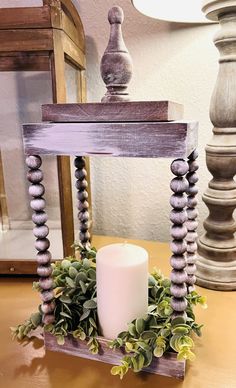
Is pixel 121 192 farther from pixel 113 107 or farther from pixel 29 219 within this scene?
pixel 113 107

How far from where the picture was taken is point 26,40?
484 millimetres

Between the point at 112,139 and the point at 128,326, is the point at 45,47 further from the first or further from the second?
the point at 128,326

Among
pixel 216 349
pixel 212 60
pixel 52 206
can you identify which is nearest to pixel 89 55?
pixel 212 60

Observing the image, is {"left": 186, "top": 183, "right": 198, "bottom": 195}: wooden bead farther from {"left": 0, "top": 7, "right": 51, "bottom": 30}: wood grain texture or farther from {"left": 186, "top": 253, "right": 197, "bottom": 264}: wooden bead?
{"left": 0, "top": 7, "right": 51, "bottom": 30}: wood grain texture

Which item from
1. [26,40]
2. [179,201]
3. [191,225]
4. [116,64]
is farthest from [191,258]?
[26,40]

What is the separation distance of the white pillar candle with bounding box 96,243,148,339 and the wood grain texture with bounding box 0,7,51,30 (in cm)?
32

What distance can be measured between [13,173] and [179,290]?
38 centimetres

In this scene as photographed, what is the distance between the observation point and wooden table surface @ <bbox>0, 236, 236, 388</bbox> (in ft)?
1.18

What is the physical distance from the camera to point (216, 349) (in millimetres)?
410


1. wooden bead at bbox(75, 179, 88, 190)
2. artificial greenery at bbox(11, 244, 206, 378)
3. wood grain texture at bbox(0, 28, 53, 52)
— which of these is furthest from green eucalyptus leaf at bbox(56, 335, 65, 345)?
wood grain texture at bbox(0, 28, 53, 52)

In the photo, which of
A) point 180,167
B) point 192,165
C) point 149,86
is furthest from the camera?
point 149,86

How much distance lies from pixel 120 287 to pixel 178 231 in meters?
0.10

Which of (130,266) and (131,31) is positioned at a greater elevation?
(131,31)

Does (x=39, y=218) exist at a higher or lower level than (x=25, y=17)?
lower
